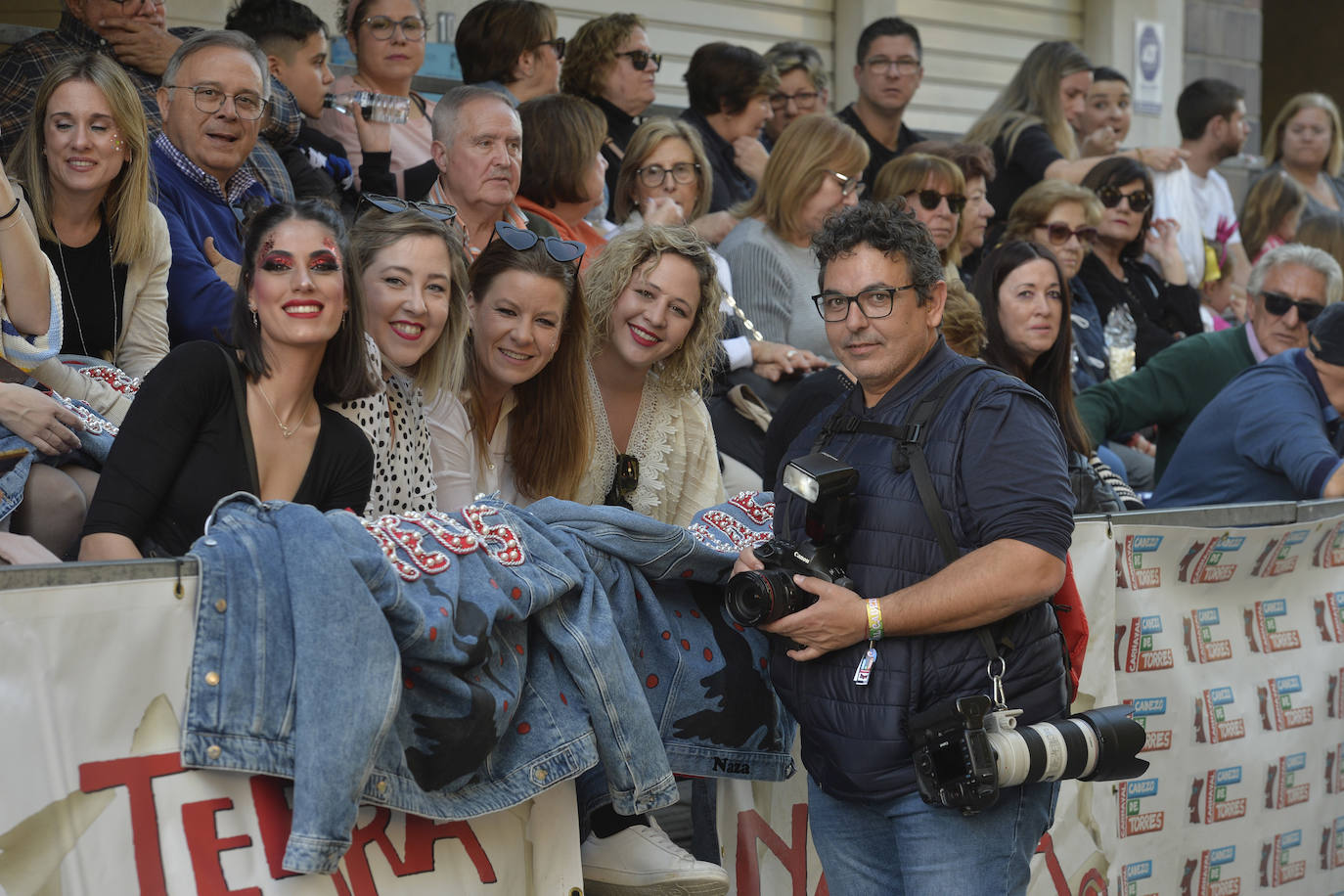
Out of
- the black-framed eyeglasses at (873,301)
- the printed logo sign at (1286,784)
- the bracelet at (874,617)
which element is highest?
the black-framed eyeglasses at (873,301)

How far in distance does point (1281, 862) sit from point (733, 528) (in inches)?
94.5

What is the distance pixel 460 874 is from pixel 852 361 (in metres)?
1.35

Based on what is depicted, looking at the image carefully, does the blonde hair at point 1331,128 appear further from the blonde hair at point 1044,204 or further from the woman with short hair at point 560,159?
the woman with short hair at point 560,159

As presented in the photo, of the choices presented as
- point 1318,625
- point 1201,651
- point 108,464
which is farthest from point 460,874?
point 1318,625

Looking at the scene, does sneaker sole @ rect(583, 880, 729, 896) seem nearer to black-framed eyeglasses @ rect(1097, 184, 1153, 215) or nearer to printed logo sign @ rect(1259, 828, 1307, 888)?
printed logo sign @ rect(1259, 828, 1307, 888)

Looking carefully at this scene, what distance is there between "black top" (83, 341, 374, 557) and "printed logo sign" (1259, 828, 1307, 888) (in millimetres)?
3306

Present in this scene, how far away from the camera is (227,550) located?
2551 millimetres

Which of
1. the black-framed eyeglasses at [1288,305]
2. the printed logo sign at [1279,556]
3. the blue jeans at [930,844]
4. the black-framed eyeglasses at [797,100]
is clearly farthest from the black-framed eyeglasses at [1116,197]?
the blue jeans at [930,844]

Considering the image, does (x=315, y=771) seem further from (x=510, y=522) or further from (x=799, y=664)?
(x=799, y=664)

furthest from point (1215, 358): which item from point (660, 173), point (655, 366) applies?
point (655, 366)

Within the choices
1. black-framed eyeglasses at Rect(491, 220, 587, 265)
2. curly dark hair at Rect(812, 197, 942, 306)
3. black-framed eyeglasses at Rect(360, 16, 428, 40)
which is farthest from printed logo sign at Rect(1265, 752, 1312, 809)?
black-framed eyeglasses at Rect(360, 16, 428, 40)

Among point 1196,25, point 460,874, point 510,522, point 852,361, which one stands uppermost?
point 1196,25

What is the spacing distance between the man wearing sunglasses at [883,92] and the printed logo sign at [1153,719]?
397cm

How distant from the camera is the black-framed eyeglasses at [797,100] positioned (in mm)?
7719
